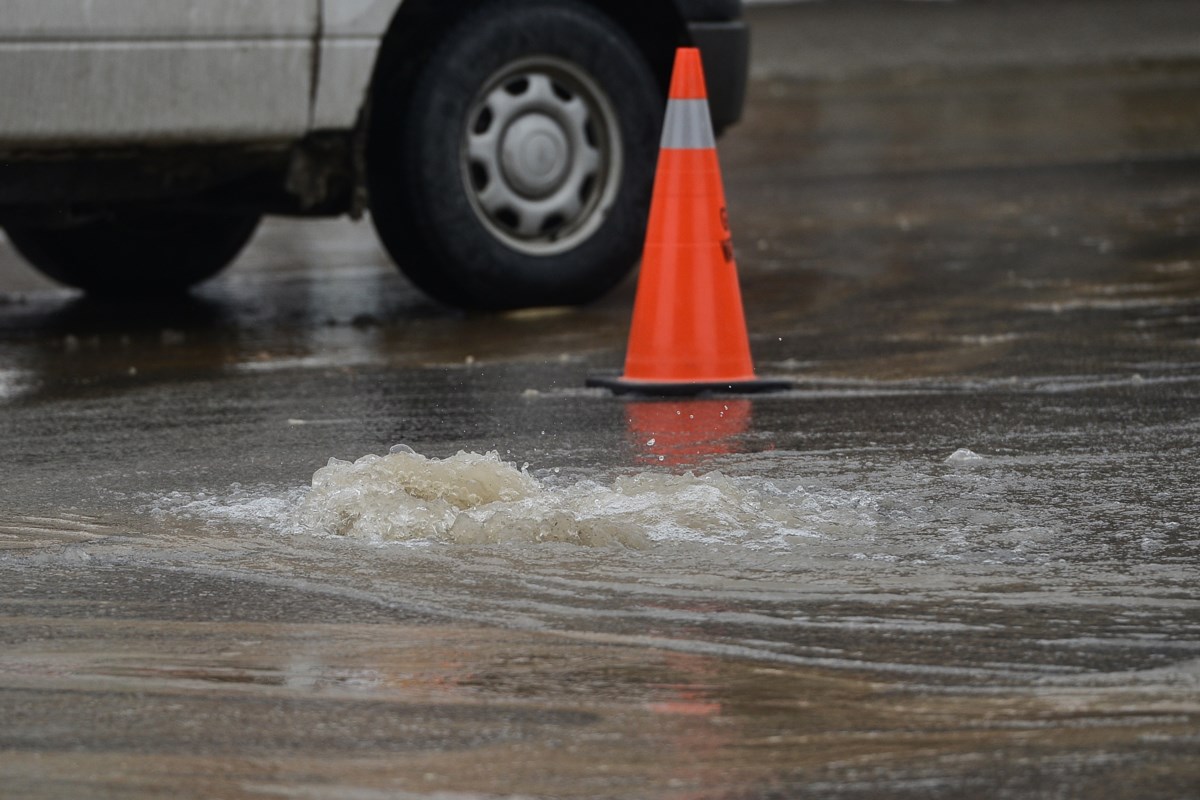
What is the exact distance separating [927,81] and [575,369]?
12977 millimetres

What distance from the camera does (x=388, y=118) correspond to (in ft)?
22.9

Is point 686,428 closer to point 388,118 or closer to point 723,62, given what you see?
point 388,118

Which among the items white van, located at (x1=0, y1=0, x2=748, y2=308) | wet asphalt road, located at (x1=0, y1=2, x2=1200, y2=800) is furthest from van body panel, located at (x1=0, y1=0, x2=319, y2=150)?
wet asphalt road, located at (x1=0, y1=2, x2=1200, y2=800)

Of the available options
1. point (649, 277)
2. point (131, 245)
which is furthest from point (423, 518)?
point (131, 245)

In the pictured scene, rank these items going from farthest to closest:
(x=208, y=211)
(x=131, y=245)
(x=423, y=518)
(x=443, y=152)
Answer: (x=131, y=245)
(x=208, y=211)
(x=443, y=152)
(x=423, y=518)

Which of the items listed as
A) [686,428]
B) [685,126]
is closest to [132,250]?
[685,126]

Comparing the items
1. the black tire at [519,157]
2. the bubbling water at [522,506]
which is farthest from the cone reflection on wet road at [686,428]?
the black tire at [519,157]

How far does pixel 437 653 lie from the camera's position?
3.24 metres

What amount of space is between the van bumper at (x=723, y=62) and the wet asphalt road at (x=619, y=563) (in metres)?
0.62

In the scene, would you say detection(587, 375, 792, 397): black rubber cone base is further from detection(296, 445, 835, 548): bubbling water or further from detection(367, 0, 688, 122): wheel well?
detection(367, 0, 688, 122): wheel well

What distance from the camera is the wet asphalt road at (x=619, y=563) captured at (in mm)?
2824

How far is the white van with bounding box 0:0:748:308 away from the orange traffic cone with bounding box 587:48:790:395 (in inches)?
Result: 46.1

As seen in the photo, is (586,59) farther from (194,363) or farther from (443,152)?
(194,363)

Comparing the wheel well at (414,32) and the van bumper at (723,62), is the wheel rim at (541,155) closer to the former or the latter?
the wheel well at (414,32)
